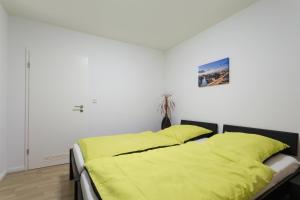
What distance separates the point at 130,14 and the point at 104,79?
1409mm

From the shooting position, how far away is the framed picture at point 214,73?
7.93 ft

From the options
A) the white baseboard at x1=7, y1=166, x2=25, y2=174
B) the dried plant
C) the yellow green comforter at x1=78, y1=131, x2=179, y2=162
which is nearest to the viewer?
the yellow green comforter at x1=78, y1=131, x2=179, y2=162

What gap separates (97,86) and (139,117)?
1221mm

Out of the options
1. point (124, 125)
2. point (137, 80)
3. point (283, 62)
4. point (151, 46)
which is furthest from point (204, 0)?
point (124, 125)

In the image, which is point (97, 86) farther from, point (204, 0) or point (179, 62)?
point (204, 0)

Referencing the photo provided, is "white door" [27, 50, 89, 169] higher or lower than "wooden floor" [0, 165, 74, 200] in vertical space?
higher

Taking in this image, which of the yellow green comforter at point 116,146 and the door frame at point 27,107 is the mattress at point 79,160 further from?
the door frame at point 27,107

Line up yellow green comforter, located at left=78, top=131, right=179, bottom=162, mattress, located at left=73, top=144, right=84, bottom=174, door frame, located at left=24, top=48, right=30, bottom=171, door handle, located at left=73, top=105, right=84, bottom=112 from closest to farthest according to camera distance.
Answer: mattress, located at left=73, top=144, right=84, bottom=174 → yellow green comforter, located at left=78, top=131, right=179, bottom=162 → door frame, located at left=24, top=48, right=30, bottom=171 → door handle, located at left=73, top=105, right=84, bottom=112

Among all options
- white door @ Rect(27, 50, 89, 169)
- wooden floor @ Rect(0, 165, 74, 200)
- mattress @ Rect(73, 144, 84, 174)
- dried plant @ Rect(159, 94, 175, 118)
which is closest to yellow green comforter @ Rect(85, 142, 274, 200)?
mattress @ Rect(73, 144, 84, 174)

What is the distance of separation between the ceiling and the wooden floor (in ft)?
8.40

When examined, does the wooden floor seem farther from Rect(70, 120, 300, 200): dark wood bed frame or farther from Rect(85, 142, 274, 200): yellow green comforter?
Rect(85, 142, 274, 200): yellow green comforter

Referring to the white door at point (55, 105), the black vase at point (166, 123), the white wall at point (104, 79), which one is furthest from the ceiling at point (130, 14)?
the black vase at point (166, 123)

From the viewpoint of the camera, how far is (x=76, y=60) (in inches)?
114

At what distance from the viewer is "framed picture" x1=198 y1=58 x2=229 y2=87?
2418 millimetres
